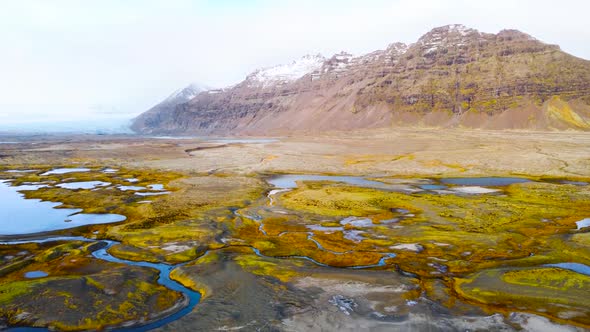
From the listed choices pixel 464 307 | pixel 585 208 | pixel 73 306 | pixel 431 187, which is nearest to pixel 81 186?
pixel 73 306

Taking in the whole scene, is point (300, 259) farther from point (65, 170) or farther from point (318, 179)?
point (65, 170)

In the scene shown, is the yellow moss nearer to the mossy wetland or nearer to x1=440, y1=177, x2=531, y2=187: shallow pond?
the mossy wetland

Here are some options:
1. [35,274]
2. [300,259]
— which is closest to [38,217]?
[35,274]

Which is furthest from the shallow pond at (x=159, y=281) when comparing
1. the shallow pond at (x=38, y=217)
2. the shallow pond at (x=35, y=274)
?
the shallow pond at (x=38, y=217)

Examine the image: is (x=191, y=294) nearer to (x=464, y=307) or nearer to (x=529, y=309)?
(x=464, y=307)

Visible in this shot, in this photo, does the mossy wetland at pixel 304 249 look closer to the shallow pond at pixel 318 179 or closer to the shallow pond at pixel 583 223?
the shallow pond at pixel 583 223

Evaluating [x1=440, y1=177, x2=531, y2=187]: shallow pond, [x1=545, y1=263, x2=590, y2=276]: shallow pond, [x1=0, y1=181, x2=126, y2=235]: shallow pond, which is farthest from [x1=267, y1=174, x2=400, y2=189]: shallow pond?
[x1=545, y1=263, x2=590, y2=276]: shallow pond

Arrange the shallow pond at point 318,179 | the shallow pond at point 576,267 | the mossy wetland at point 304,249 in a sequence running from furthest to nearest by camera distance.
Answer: the shallow pond at point 318,179, the shallow pond at point 576,267, the mossy wetland at point 304,249
